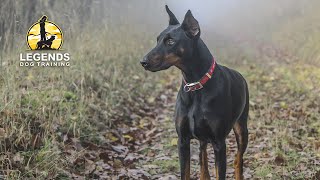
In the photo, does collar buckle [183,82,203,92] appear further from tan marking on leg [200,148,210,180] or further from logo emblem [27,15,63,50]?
logo emblem [27,15,63,50]

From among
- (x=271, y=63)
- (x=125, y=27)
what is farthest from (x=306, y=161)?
(x=271, y=63)

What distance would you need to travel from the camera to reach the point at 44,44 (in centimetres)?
707

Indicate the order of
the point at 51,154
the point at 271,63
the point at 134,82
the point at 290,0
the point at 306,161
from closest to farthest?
1. the point at 51,154
2. the point at 306,161
3. the point at 134,82
4. the point at 271,63
5. the point at 290,0

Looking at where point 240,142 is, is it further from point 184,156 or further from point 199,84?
point 199,84

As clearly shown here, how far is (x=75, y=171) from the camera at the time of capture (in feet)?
16.2

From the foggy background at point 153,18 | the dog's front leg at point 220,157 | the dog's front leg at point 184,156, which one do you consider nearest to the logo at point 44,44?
the foggy background at point 153,18

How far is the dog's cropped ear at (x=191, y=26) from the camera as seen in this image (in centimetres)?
403

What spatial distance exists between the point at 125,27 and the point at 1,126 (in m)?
6.90

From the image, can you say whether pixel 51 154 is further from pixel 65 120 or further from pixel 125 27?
pixel 125 27

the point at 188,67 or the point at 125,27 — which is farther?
the point at 125,27

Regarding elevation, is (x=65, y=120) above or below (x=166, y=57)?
below

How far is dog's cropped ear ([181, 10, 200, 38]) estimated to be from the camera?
4027 mm

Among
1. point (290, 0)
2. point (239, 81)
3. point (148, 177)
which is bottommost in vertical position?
point (148, 177)

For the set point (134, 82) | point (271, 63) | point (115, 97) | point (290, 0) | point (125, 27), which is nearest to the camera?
point (115, 97)
